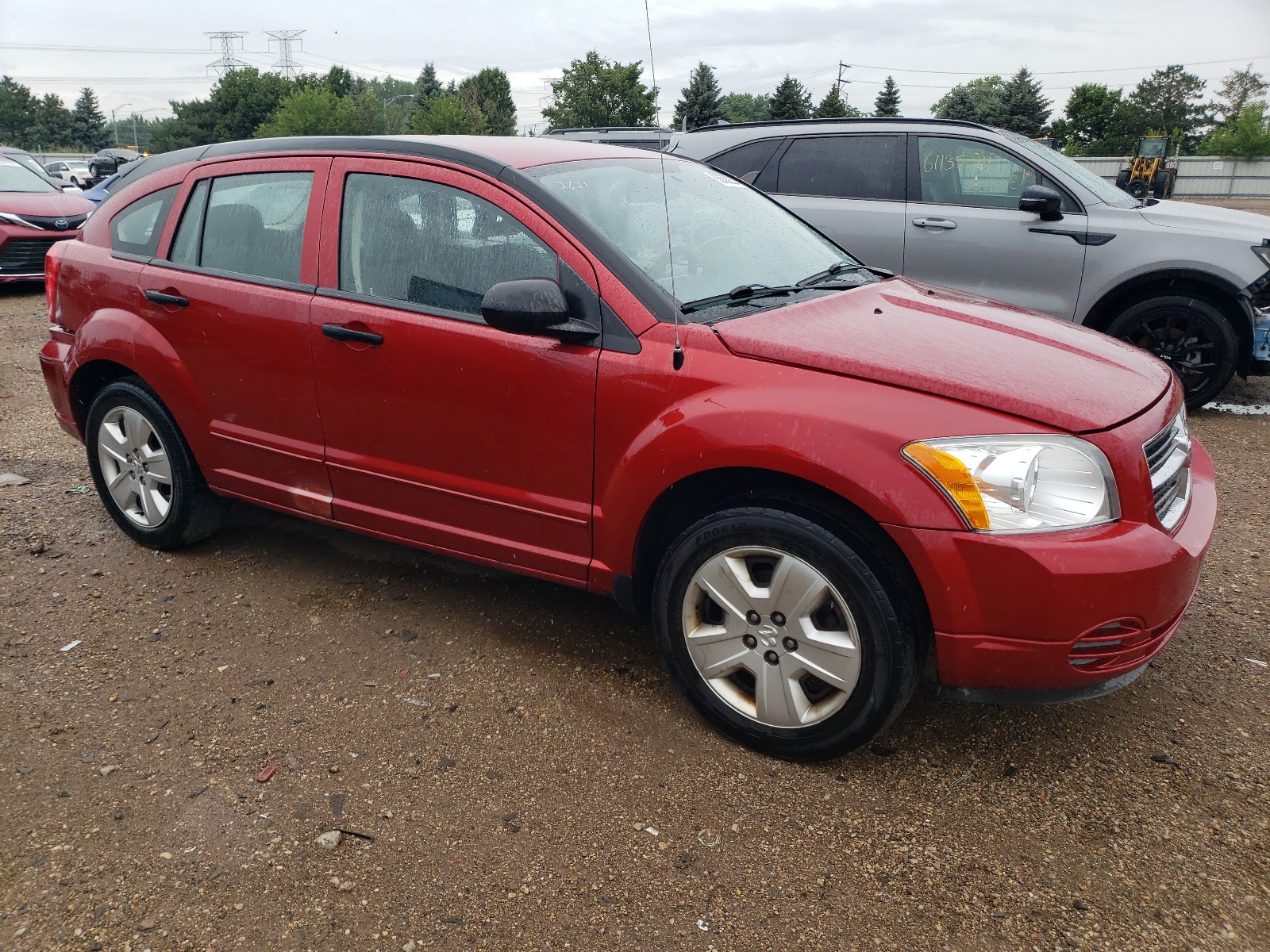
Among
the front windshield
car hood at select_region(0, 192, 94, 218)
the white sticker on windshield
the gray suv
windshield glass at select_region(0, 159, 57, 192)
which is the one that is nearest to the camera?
the front windshield

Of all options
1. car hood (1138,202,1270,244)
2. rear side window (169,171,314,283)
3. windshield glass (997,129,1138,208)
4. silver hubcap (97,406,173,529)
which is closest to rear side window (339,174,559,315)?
rear side window (169,171,314,283)

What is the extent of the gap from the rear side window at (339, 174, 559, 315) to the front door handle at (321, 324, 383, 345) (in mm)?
142

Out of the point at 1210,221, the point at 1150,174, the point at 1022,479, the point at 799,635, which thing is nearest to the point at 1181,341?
the point at 1210,221

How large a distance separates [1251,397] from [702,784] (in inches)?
253

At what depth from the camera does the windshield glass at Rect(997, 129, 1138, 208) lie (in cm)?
638

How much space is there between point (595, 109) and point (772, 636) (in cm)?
5953

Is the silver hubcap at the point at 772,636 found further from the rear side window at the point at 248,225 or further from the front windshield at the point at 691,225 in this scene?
the rear side window at the point at 248,225

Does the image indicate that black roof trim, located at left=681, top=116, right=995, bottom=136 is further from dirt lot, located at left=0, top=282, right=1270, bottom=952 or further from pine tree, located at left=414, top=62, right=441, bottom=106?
pine tree, located at left=414, top=62, right=441, bottom=106

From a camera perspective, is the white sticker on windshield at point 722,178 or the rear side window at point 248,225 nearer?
the rear side window at point 248,225

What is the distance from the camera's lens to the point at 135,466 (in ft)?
13.6

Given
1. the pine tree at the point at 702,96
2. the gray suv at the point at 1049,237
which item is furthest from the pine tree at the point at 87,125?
the gray suv at the point at 1049,237

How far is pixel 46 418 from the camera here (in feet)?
21.6

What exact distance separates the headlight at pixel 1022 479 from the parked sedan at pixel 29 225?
39.1 feet

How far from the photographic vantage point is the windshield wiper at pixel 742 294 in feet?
9.48
